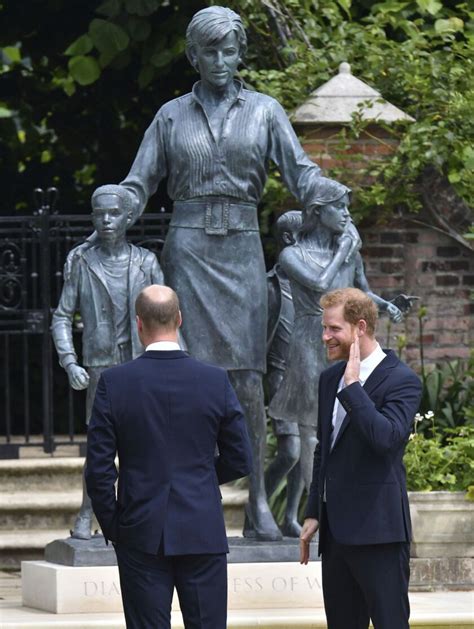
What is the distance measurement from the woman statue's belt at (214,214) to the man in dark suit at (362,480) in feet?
6.74

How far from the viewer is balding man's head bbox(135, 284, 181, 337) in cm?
561

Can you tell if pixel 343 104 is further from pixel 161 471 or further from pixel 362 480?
pixel 161 471

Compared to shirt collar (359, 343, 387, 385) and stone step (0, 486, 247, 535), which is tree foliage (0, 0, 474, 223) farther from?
shirt collar (359, 343, 387, 385)

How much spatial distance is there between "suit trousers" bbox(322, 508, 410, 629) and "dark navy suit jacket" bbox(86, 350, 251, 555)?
0.39 metres

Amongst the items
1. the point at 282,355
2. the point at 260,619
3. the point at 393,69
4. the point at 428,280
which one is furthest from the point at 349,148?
the point at 260,619

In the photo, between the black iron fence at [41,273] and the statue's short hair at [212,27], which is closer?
the statue's short hair at [212,27]

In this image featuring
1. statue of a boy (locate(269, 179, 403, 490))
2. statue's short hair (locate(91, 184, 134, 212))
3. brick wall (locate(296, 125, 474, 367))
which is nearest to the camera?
statue's short hair (locate(91, 184, 134, 212))

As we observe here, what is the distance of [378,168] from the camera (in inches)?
424

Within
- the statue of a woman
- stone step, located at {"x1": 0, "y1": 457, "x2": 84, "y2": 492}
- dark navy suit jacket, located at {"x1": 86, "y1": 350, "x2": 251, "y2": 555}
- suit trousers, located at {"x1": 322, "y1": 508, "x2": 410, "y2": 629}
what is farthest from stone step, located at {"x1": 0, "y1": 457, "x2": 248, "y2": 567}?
dark navy suit jacket, located at {"x1": 86, "y1": 350, "x2": 251, "y2": 555}

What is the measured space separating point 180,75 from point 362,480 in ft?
23.8

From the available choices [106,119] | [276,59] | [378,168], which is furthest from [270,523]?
[106,119]

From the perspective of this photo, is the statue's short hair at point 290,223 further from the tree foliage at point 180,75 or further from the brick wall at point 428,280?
the brick wall at point 428,280

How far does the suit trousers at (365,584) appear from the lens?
564cm

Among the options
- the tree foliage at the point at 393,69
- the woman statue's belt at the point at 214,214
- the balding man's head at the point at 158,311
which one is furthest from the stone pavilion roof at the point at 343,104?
the balding man's head at the point at 158,311
